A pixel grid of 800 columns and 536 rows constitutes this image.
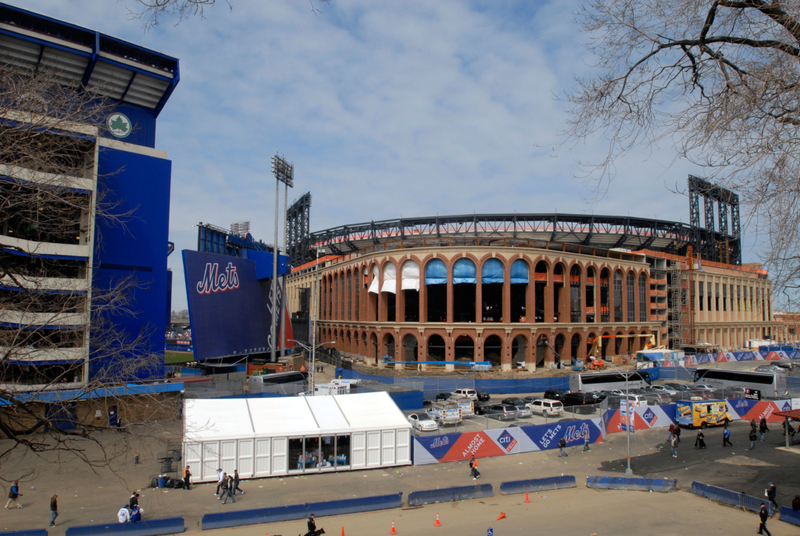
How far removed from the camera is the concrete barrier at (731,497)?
20250 mm

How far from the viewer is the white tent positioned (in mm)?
24109

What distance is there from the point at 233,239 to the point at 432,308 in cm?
3369

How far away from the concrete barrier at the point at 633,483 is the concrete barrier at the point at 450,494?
5.26m

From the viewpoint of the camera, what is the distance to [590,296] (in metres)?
73.6

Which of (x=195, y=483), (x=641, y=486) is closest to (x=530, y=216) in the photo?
(x=641, y=486)

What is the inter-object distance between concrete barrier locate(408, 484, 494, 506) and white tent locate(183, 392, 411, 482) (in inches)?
215

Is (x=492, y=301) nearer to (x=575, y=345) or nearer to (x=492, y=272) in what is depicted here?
(x=492, y=272)

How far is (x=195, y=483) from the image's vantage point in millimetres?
23812

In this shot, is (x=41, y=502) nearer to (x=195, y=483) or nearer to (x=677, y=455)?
(x=195, y=483)

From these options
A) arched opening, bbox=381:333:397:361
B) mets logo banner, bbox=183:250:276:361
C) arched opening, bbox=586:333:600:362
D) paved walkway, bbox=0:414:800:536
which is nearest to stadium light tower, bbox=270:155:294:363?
mets logo banner, bbox=183:250:276:361

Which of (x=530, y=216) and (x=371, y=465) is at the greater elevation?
(x=530, y=216)

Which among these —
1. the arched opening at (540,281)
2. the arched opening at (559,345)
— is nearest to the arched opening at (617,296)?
the arched opening at (540,281)

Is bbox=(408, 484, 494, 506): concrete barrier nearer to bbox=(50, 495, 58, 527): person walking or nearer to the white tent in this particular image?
the white tent

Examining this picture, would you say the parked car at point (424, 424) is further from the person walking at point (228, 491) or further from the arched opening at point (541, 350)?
the arched opening at point (541, 350)
